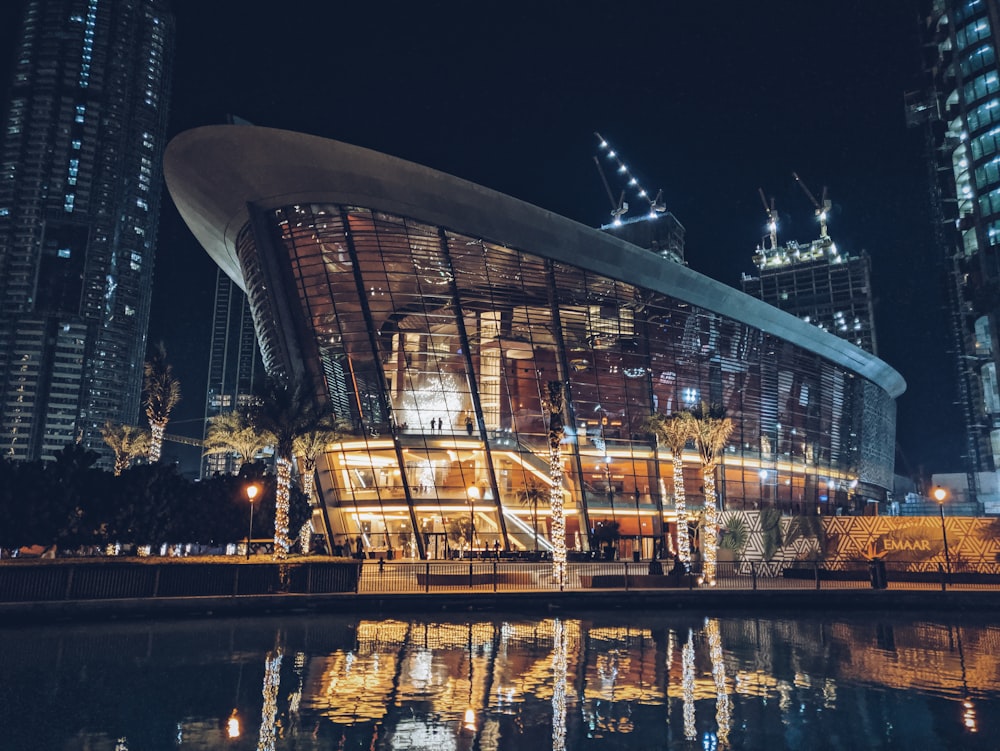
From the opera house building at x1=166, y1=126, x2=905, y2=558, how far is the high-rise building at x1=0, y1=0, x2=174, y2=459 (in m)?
136

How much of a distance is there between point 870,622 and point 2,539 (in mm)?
32025

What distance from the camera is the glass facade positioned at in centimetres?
4784

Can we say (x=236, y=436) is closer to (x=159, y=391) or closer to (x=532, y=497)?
(x=159, y=391)

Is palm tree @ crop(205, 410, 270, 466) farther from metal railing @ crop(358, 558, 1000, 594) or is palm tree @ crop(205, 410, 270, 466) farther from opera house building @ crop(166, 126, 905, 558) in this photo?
metal railing @ crop(358, 558, 1000, 594)

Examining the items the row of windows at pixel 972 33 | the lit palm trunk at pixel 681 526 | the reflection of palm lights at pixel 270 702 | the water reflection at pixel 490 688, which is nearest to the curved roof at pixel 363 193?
the lit palm trunk at pixel 681 526

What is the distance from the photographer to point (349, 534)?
50.3 meters

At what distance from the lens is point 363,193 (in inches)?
1800

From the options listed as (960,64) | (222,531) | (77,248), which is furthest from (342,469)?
(77,248)

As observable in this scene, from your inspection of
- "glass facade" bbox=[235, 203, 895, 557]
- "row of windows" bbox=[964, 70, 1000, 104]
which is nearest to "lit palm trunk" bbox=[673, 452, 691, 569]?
"glass facade" bbox=[235, 203, 895, 557]

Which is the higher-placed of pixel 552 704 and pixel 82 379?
pixel 82 379

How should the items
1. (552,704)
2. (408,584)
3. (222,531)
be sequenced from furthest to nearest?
(222,531) < (408,584) < (552,704)

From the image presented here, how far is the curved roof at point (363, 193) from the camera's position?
44.2 meters

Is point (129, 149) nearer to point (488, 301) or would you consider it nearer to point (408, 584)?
point (488, 301)

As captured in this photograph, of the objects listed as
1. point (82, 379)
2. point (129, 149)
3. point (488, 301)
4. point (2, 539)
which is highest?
point (129, 149)
